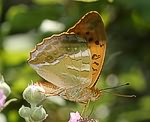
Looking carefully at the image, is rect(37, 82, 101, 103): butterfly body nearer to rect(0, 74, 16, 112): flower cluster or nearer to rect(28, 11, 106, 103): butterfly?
rect(28, 11, 106, 103): butterfly

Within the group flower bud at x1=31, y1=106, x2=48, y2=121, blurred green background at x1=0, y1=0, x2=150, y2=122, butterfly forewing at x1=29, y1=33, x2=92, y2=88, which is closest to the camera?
flower bud at x1=31, y1=106, x2=48, y2=121

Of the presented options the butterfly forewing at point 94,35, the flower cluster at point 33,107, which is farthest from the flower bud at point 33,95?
the butterfly forewing at point 94,35

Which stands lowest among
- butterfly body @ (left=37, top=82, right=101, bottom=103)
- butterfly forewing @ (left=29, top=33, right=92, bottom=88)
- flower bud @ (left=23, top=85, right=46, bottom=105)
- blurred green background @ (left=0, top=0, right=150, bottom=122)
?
blurred green background @ (left=0, top=0, right=150, bottom=122)

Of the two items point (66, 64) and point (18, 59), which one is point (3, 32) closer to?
point (18, 59)

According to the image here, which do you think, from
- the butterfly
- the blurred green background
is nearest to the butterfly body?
the butterfly

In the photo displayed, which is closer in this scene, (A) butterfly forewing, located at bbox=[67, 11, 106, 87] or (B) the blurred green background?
(A) butterfly forewing, located at bbox=[67, 11, 106, 87]

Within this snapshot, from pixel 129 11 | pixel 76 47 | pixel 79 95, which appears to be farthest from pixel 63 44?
pixel 129 11
